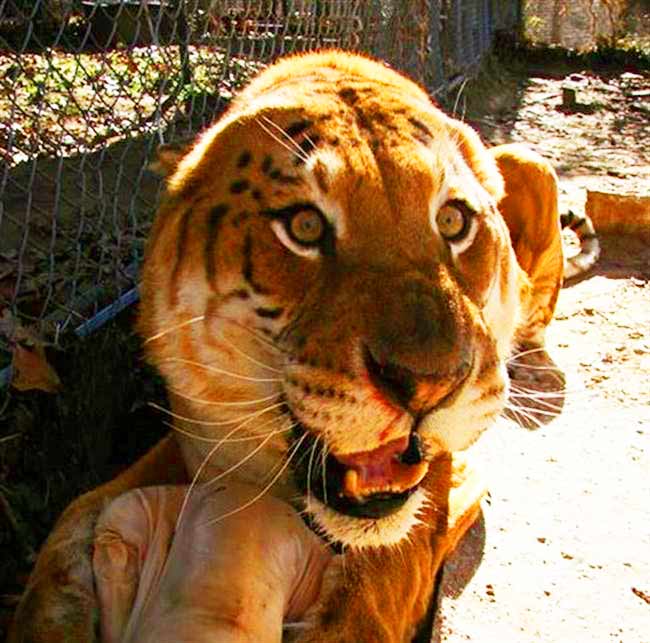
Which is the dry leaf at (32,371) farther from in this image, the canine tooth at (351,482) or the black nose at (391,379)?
the black nose at (391,379)

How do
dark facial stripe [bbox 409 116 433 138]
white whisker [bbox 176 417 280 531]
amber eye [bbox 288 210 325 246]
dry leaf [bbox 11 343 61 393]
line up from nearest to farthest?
1. amber eye [bbox 288 210 325 246]
2. white whisker [bbox 176 417 280 531]
3. dark facial stripe [bbox 409 116 433 138]
4. dry leaf [bbox 11 343 61 393]

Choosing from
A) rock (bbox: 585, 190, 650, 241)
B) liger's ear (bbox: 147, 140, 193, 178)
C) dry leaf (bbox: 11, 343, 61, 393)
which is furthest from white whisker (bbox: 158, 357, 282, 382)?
rock (bbox: 585, 190, 650, 241)

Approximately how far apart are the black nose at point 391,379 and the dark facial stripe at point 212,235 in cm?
51

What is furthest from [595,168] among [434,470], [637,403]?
[434,470]

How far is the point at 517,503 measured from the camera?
3086 millimetres

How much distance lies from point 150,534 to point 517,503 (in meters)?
1.31

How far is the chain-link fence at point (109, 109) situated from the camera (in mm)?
3322

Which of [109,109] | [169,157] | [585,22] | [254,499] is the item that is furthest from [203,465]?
[585,22]

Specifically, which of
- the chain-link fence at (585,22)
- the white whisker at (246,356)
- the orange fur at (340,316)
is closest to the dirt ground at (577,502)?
the orange fur at (340,316)

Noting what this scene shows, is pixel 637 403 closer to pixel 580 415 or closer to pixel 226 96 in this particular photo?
pixel 580 415

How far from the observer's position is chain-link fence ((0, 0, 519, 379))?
332cm

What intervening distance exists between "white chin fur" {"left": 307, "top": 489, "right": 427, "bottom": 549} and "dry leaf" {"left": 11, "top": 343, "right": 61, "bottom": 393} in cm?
120

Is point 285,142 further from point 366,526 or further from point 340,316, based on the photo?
point 366,526

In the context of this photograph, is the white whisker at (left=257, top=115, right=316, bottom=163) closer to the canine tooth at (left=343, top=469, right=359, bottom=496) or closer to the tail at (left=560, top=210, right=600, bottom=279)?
the canine tooth at (left=343, top=469, right=359, bottom=496)
